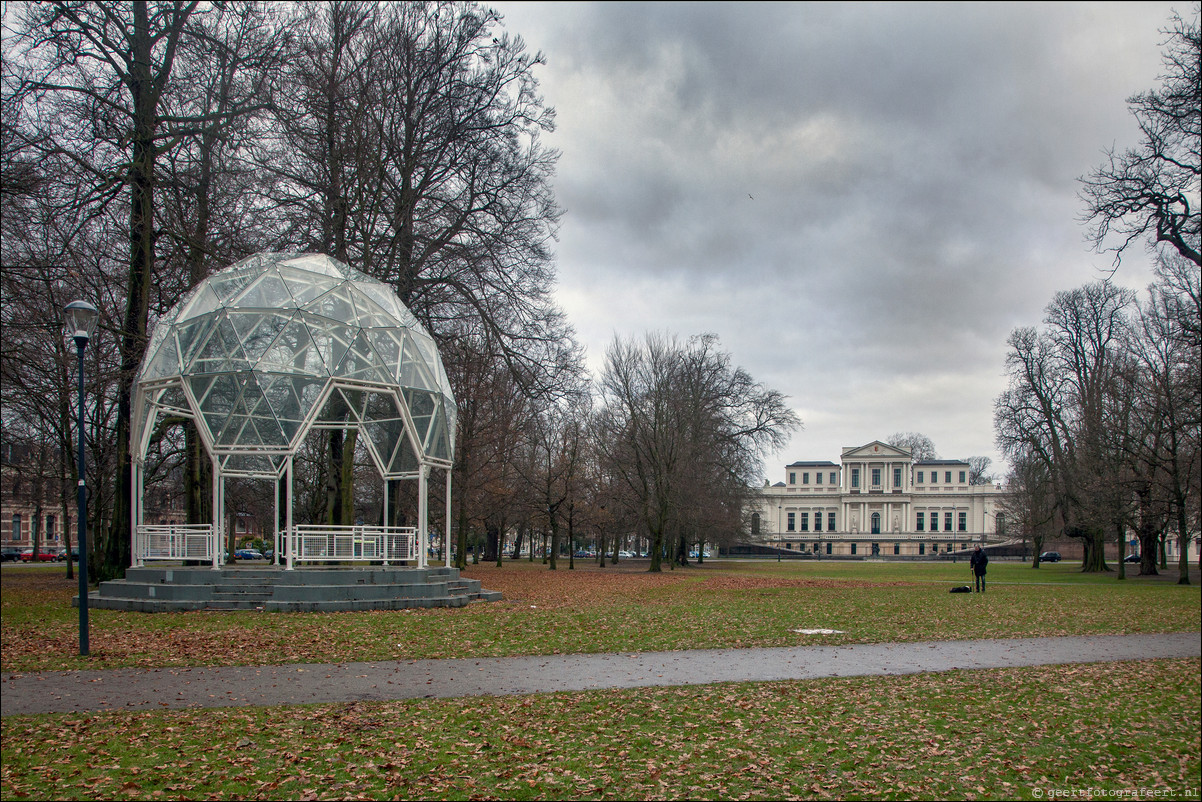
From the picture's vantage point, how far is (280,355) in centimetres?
2139

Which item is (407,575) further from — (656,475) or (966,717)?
(656,475)

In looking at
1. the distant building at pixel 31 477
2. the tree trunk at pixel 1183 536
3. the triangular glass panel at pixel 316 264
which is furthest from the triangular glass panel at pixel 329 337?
the tree trunk at pixel 1183 536

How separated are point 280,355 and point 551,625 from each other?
9.70 m

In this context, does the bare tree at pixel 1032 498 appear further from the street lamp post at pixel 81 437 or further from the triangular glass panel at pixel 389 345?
the street lamp post at pixel 81 437

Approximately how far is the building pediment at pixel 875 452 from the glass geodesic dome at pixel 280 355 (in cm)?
11282

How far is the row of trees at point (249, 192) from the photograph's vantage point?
19.2 m

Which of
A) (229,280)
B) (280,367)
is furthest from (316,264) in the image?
(280,367)

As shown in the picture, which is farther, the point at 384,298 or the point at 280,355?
the point at 384,298

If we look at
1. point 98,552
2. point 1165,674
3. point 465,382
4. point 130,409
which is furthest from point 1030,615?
point 98,552

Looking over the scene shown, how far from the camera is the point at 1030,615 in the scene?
21516mm

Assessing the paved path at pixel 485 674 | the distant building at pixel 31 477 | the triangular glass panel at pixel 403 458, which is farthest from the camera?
the distant building at pixel 31 477

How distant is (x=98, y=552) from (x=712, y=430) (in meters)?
34.5

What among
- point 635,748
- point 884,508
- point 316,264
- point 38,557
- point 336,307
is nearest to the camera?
point 635,748

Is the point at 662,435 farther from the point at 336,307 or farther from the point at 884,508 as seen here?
the point at 884,508
